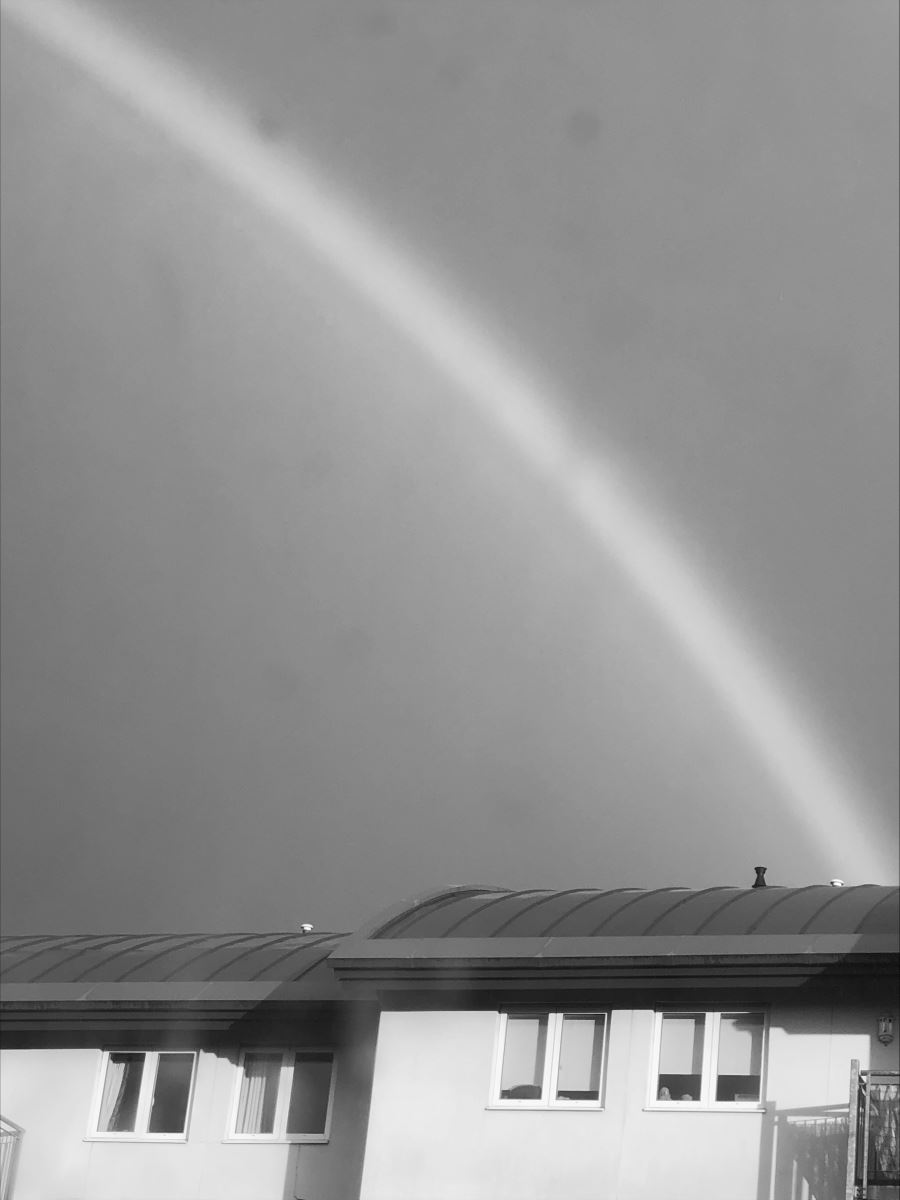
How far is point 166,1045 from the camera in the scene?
88.2ft

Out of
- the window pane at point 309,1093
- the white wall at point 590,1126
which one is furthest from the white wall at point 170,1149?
the white wall at point 590,1126

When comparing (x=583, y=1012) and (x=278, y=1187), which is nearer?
(x=583, y=1012)

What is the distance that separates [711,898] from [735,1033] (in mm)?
2189

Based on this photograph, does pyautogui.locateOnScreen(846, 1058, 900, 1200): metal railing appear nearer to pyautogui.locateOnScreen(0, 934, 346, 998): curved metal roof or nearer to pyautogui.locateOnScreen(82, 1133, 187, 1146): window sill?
pyautogui.locateOnScreen(0, 934, 346, 998): curved metal roof

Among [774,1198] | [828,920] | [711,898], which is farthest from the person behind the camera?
[711,898]

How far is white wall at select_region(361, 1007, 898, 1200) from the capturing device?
2170 cm

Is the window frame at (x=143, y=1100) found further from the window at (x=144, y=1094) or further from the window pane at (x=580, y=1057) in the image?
the window pane at (x=580, y=1057)

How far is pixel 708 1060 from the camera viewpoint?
888 inches

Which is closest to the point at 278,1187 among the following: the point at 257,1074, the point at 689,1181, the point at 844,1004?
the point at 257,1074

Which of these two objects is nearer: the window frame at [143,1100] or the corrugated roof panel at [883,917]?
the corrugated roof panel at [883,917]

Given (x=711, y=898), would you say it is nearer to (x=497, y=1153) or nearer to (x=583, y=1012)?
(x=583, y=1012)

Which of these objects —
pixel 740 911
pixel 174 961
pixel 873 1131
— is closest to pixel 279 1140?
pixel 174 961

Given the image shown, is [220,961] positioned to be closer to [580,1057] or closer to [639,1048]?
[580,1057]

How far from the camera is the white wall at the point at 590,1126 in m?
21.7
